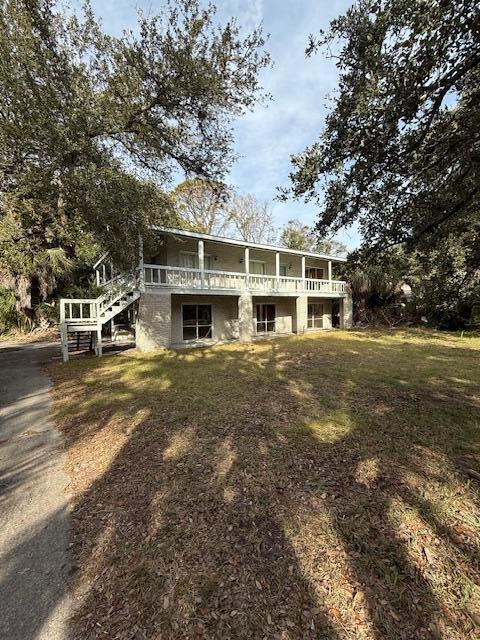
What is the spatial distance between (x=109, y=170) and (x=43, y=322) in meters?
15.5

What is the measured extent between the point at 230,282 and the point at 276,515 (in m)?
13.2

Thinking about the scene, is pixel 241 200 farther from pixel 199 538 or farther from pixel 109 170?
pixel 199 538

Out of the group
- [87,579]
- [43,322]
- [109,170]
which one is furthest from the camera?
[43,322]

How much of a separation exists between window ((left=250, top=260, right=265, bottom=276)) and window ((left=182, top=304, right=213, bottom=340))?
4.12m

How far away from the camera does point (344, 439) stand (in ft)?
13.8

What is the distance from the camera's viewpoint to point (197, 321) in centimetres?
1500

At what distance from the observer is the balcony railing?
1238 cm

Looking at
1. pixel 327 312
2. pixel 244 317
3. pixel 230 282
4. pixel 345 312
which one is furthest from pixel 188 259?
pixel 345 312

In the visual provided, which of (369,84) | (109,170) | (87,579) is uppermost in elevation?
(109,170)

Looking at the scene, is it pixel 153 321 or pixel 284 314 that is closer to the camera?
pixel 153 321

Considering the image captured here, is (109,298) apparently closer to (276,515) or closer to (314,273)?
(276,515)

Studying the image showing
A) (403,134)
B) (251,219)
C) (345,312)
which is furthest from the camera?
(251,219)

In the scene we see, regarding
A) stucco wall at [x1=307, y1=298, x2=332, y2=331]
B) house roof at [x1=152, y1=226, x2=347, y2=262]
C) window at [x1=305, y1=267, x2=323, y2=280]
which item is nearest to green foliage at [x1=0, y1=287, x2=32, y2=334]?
house roof at [x1=152, y1=226, x2=347, y2=262]

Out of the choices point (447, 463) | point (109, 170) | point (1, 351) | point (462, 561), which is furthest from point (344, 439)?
point (1, 351)
